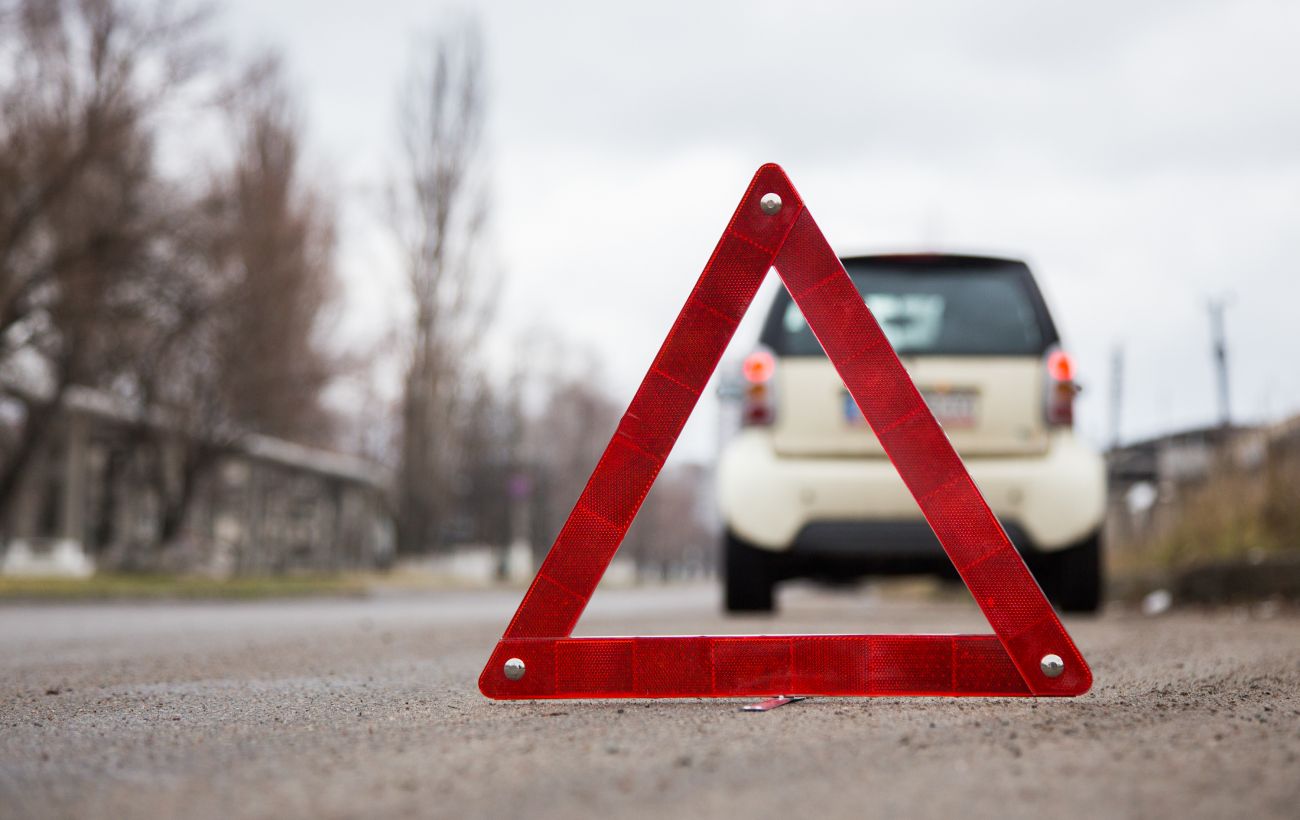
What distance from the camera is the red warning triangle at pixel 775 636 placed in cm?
328

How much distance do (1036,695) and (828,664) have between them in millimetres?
464

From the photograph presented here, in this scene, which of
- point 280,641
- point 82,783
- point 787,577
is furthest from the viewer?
point 787,577

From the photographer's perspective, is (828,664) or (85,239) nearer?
(828,664)

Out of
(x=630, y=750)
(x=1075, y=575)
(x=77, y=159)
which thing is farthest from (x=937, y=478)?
(x=77, y=159)

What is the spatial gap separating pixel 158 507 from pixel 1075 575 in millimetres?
26436

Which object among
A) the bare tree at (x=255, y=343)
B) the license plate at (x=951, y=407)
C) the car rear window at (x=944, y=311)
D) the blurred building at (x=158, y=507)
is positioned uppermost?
the bare tree at (x=255, y=343)

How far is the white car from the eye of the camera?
22.4 ft

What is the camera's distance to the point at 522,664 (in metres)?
3.36

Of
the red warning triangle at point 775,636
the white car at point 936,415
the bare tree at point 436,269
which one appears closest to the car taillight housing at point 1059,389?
the white car at point 936,415

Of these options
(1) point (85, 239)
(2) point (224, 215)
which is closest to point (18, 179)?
(1) point (85, 239)

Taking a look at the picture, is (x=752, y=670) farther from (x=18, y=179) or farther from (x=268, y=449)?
(x=268, y=449)

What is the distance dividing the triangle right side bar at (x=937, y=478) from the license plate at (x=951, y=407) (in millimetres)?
3429

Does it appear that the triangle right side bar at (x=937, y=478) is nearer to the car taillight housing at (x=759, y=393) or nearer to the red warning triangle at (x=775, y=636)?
the red warning triangle at (x=775, y=636)

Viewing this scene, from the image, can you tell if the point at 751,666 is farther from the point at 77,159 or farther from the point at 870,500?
the point at 77,159
